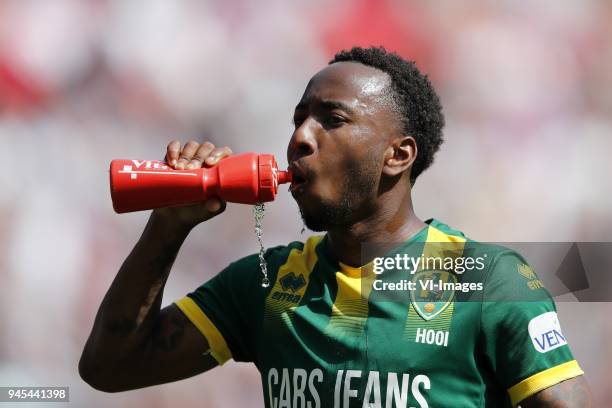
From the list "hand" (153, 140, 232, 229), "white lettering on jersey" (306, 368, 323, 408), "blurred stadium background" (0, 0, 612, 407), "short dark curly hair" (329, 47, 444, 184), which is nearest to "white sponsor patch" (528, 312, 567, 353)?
"white lettering on jersey" (306, 368, 323, 408)

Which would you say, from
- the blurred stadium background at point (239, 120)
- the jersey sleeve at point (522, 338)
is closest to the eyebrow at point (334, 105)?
the jersey sleeve at point (522, 338)

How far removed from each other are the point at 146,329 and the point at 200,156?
665mm

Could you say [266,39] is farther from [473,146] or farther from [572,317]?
[572,317]

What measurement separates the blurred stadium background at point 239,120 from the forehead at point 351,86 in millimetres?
2356

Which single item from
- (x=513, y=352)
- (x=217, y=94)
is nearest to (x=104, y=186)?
(x=217, y=94)

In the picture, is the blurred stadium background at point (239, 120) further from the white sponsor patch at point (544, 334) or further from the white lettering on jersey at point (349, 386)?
the white sponsor patch at point (544, 334)

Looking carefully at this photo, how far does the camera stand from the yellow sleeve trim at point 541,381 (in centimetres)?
254

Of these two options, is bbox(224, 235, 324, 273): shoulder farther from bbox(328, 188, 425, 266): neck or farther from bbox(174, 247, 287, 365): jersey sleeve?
bbox(328, 188, 425, 266): neck

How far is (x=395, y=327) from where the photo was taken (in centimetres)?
281

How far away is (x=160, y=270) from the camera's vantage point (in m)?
3.02

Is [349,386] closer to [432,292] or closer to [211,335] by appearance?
[432,292]

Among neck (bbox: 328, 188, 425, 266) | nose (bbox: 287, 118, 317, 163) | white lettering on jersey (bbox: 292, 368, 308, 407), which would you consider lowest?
white lettering on jersey (bbox: 292, 368, 308, 407)

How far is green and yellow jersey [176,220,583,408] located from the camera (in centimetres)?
262

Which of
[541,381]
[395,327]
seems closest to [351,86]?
[395,327]
